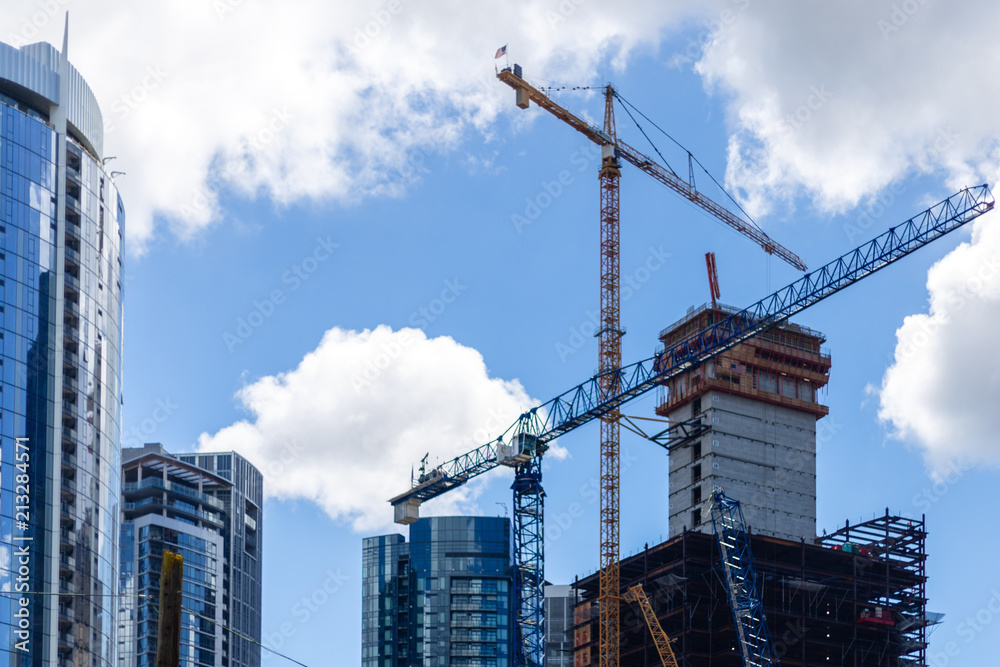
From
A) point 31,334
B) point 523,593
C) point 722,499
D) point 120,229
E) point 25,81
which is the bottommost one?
point 523,593

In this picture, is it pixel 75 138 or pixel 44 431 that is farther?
pixel 75 138

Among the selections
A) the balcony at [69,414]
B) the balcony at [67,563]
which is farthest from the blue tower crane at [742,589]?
the balcony at [69,414]

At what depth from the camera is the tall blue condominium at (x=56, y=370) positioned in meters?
160

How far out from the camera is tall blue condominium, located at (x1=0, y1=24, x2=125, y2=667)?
16012 centimetres

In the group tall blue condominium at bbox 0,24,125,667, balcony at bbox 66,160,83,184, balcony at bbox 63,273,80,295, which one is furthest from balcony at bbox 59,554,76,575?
balcony at bbox 66,160,83,184

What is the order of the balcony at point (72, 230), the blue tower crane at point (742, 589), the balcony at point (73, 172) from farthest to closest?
the blue tower crane at point (742, 589) → the balcony at point (73, 172) → the balcony at point (72, 230)

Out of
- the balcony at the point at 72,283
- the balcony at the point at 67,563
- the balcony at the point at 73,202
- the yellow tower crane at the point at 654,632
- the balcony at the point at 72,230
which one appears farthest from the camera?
the yellow tower crane at the point at 654,632

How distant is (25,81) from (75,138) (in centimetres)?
996

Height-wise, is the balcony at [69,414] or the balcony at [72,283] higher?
the balcony at [72,283]

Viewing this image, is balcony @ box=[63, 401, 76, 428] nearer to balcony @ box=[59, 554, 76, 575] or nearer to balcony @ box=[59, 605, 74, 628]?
balcony @ box=[59, 554, 76, 575]

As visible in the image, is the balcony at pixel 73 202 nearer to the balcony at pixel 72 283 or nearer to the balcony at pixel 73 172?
the balcony at pixel 73 172

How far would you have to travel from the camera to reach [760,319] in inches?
6973

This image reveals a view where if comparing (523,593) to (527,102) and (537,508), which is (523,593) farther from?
(527,102)

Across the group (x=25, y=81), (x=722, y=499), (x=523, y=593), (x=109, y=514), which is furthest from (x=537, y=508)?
(x=25, y=81)
